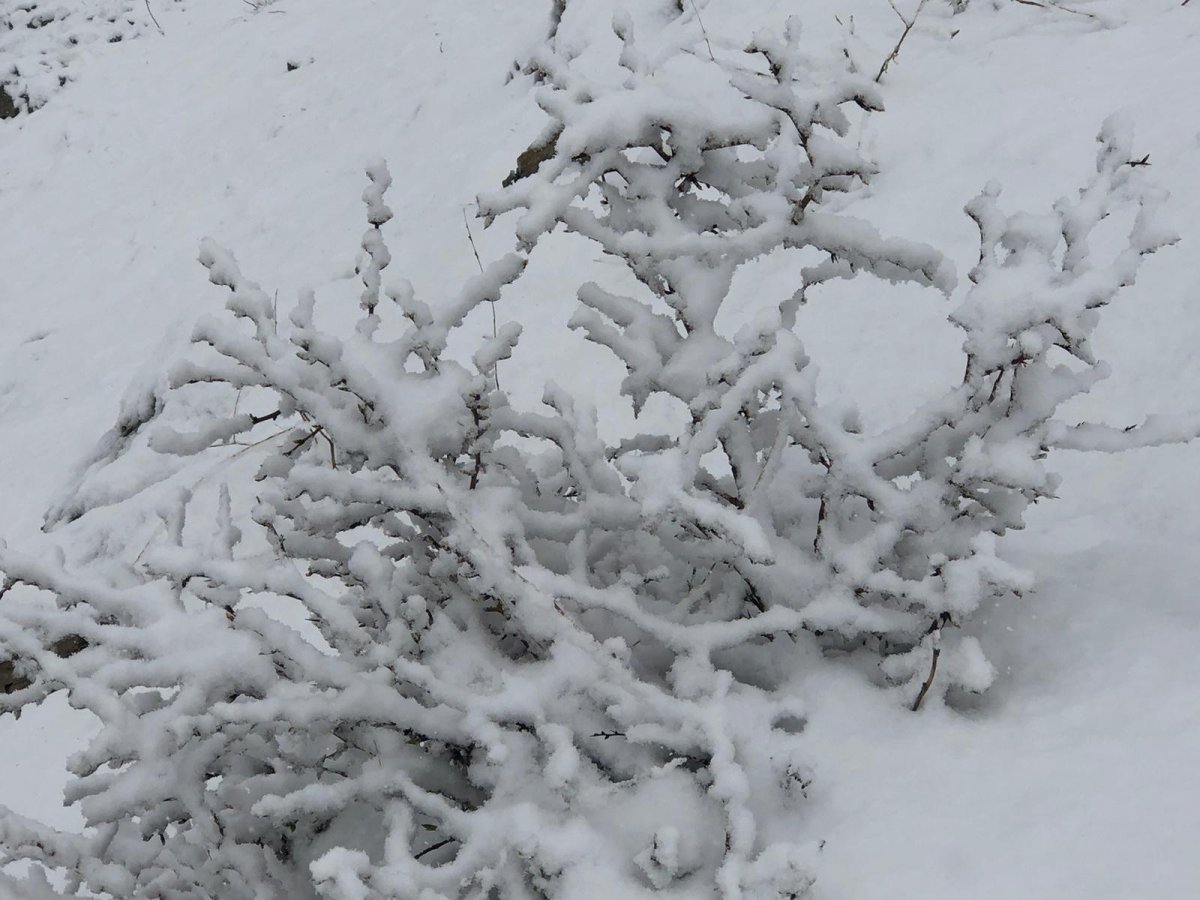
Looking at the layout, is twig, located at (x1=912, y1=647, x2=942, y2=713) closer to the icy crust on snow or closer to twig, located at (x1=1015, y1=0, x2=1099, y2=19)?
twig, located at (x1=1015, y1=0, x2=1099, y2=19)

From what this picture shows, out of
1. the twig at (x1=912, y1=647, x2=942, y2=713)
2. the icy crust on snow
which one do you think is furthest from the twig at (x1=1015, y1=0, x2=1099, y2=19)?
the icy crust on snow

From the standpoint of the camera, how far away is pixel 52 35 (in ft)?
28.5

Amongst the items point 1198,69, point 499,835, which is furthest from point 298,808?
point 1198,69

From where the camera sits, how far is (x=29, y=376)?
16.9 ft

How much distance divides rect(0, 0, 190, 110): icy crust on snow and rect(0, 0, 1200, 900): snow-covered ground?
30 cm

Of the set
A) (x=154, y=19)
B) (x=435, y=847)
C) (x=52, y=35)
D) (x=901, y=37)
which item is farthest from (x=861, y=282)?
(x=52, y=35)

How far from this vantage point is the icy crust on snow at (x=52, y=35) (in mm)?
8148

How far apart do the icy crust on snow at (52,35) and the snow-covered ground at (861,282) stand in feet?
1.00

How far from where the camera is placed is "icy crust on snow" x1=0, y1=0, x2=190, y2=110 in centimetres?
815

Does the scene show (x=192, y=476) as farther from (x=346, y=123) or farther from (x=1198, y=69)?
(x=1198, y=69)

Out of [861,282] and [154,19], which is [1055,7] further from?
[154,19]

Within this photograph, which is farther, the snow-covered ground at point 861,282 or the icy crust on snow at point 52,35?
the icy crust on snow at point 52,35

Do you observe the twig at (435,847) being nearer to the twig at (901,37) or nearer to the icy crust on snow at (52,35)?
the twig at (901,37)

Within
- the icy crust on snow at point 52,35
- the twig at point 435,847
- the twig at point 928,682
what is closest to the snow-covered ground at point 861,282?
the twig at point 928,682
